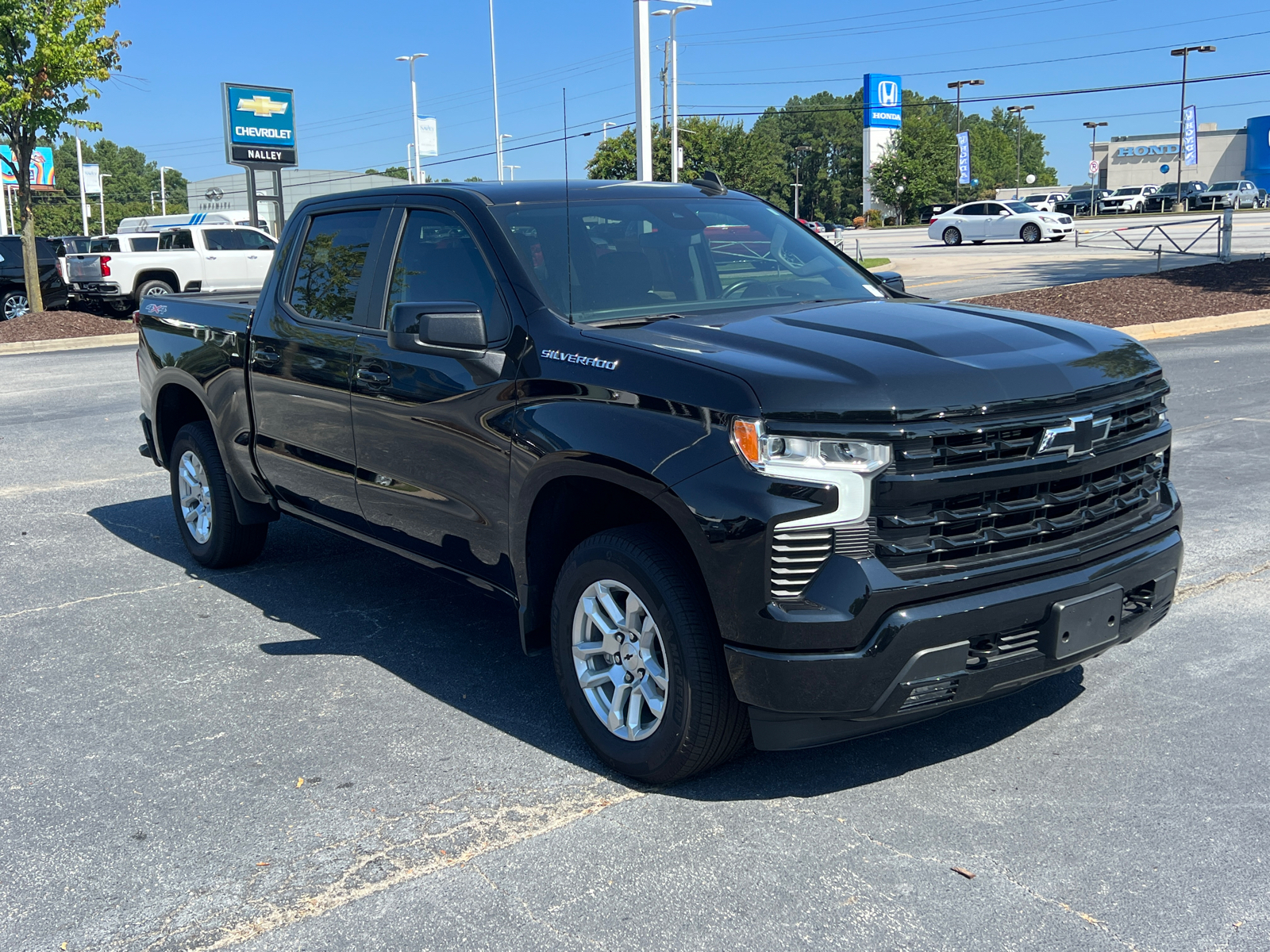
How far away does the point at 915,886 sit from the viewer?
322 cm

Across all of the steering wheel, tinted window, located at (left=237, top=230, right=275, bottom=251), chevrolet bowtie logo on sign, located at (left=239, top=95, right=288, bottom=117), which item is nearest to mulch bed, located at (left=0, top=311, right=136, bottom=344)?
tinted window, located at (left=237, top=230, right=275, bottom=251)

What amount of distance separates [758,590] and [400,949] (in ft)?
4.35

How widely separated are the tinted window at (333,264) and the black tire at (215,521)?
4.21ft

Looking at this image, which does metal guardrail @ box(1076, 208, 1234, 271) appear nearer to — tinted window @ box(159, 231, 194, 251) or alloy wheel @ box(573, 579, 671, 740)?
tinted window @ box(159, 231, 194, 251)

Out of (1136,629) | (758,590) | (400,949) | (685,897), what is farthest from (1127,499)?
(400,949)

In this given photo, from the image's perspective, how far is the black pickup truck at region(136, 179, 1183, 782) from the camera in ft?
11.0

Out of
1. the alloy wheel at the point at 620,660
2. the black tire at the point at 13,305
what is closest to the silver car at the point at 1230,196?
the black tire at the point at 13,305

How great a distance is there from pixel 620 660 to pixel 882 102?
88.1 metres

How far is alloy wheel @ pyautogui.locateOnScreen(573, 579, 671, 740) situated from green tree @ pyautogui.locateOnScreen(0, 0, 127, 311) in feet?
67.9

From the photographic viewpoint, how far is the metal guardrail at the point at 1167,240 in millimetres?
25781

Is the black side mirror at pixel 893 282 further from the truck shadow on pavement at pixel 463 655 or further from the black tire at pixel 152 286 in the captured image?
the black tire at pixel 152 286

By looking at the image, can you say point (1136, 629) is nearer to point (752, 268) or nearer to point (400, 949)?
point (752, 268)

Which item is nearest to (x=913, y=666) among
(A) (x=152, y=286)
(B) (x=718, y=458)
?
(B) (x=718, y=458)

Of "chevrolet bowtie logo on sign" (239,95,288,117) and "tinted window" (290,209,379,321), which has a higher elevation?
"chevrolet bowtie logo on sign" (239,95,288,117)
